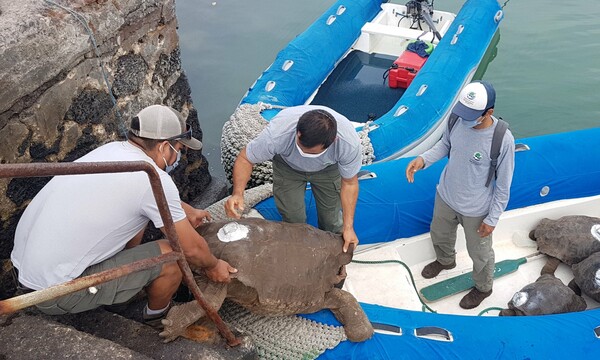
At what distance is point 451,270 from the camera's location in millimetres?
4402

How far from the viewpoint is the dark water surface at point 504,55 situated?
777cm

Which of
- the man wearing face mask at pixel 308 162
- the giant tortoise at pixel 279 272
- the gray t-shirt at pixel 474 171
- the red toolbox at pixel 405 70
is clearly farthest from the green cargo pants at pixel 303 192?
the red toolbox at pixel 405 70

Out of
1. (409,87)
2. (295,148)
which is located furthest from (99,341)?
(409,87)

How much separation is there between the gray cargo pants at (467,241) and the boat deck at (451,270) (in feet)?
0.72

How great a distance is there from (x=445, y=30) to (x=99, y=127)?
5.52 meters

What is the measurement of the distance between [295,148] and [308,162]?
0.43 ft

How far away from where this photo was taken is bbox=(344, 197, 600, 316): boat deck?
3984 mm

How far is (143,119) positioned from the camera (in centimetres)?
258

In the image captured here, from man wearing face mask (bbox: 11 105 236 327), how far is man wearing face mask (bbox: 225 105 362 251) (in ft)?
2.15

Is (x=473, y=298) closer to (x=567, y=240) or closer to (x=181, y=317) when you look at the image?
(x=567, y=240)

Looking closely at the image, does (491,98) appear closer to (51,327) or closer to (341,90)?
(51,327)

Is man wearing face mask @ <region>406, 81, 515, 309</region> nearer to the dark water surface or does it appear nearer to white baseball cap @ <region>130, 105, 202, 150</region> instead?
white baseball cap @ <region>130, 105, 202, 150</region>

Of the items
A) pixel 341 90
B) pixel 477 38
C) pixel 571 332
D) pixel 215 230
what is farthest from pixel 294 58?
pixel 571 332

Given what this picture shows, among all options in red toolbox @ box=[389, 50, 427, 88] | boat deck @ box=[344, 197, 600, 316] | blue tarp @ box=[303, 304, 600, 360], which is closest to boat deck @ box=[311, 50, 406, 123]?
red toolbox @ box=[389, 50, 427, 88]
